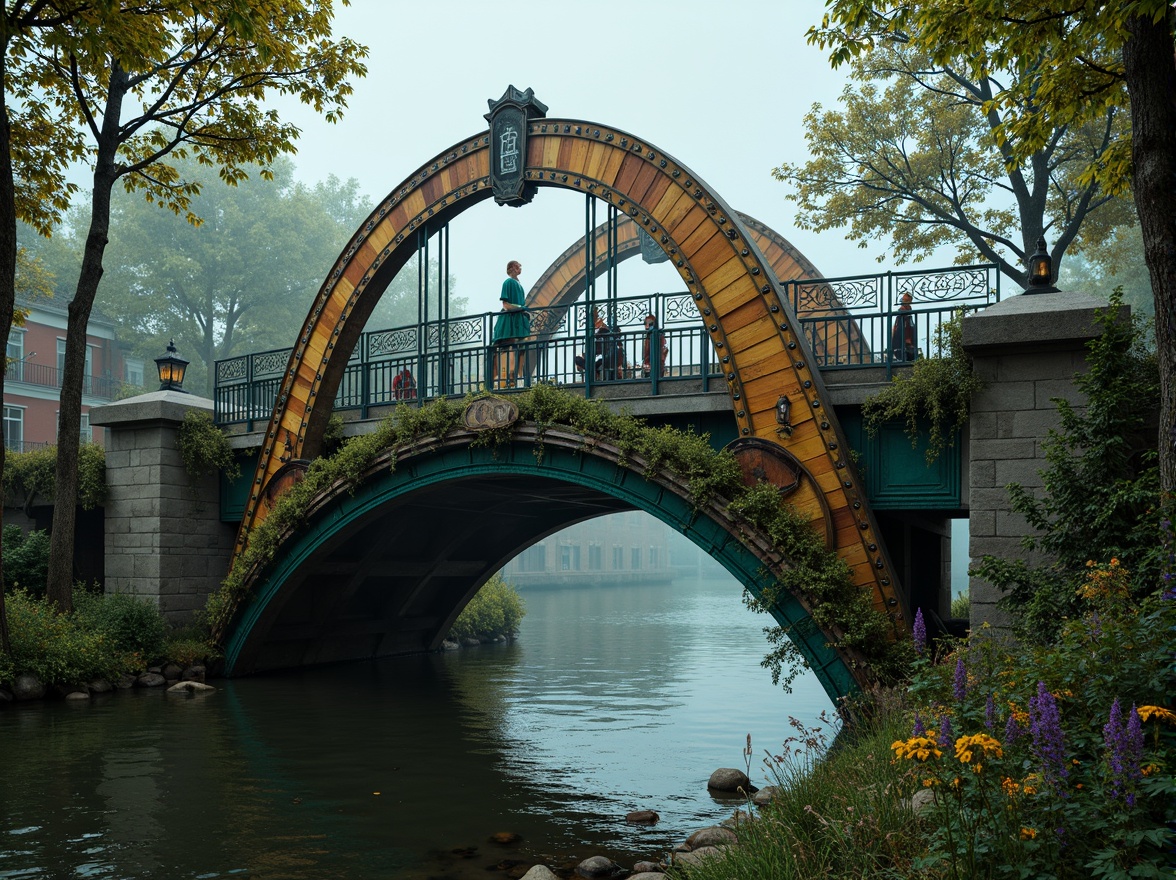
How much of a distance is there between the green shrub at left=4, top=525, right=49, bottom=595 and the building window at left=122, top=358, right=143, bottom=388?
101 ft

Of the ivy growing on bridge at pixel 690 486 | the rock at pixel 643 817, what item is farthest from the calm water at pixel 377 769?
the ivy growing on bridge at pixel 690 486

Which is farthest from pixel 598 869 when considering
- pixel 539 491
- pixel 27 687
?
pixel 27 687

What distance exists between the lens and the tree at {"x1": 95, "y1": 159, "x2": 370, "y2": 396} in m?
45.9

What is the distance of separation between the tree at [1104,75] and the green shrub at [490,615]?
19.1 m

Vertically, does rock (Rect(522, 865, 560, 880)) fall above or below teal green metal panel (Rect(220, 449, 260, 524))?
below

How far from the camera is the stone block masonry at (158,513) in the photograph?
63.4 feet

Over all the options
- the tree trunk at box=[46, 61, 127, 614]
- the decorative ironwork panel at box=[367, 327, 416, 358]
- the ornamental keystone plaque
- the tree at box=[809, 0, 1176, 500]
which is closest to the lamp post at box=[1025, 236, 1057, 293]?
the tree at box=[809, 0, 1176, 500]

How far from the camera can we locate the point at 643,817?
992 centimetres

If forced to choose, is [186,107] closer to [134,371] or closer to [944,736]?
[944,736]

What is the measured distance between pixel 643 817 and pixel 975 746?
577 cm

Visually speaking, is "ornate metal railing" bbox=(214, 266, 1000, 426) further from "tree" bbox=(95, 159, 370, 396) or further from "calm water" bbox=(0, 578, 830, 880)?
"tree" bbox=(95, 159, 370, 396)

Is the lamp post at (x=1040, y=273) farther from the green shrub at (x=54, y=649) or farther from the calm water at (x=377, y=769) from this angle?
the green shrub at (x=54, y=649)

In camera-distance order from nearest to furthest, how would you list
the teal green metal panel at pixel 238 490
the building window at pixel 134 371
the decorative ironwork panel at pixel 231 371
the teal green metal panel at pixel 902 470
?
the teal green metal panel at pixel 902 470
the teal green metal panel at pixel 238 490
the decorative ironwork panel at pixel 231 371
the building window at pixel 134 371

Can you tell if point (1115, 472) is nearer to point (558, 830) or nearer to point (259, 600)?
point (558, 830)
